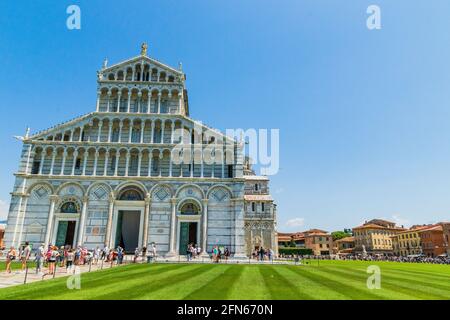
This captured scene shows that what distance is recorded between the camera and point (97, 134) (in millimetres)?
35875

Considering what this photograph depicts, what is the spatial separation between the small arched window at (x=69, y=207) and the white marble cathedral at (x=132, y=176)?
10 cm

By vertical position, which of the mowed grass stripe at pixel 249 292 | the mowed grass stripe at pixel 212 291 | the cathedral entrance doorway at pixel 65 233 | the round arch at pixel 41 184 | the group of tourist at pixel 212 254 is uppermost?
the round arch at pixel 41 184

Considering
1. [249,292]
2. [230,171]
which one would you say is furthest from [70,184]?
[249,292]

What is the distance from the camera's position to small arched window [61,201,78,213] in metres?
33.5

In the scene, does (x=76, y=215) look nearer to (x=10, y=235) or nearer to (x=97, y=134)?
(x=10, y=235)

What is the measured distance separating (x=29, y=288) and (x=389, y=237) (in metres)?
116

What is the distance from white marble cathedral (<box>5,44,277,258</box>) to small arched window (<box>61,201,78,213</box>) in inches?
3.9

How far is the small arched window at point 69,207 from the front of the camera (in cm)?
3347

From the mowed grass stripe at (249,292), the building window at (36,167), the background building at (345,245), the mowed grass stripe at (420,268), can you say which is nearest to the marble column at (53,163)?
the building window at (36,167)

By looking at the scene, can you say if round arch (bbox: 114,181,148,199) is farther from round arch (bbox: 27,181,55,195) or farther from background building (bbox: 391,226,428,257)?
background building (bbox: 391,226,428,257)

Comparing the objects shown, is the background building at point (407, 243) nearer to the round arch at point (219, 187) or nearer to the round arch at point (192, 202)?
the round arch at point (219, 187)

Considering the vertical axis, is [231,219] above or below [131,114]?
below
